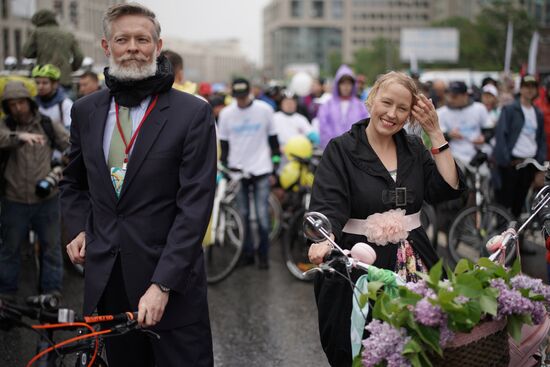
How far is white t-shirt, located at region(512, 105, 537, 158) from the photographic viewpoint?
32.0 feet

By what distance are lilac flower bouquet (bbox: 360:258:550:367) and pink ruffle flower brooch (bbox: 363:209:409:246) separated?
93 cm

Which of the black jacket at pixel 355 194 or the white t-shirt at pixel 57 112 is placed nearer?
the black jacket at pixel 355 194

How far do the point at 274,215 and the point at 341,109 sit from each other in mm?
1602

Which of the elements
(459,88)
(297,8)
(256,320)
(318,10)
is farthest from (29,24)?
(318,10)

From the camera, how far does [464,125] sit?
1027 centimetres

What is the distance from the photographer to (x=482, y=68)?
60000 millimetres

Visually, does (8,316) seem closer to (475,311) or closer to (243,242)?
(475,311)

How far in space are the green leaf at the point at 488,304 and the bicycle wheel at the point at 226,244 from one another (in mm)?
6036

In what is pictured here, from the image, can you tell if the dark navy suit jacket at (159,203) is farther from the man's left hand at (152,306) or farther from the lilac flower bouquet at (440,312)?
the lilac flower bouquet at (440,312)

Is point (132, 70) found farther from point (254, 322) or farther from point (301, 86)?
point (301, 86)

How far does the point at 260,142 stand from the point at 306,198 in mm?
843

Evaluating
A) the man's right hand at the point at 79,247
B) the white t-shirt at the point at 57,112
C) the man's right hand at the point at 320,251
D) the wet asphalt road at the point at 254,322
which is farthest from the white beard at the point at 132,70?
the white t-shirt at the point at 57,112

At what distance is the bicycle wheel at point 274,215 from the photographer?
33.5ft

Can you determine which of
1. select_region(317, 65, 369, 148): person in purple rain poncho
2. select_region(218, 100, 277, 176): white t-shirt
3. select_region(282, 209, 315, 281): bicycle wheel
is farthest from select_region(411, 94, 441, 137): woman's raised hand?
select_region(317, 65, 369, 148): person in purple rain poncho
